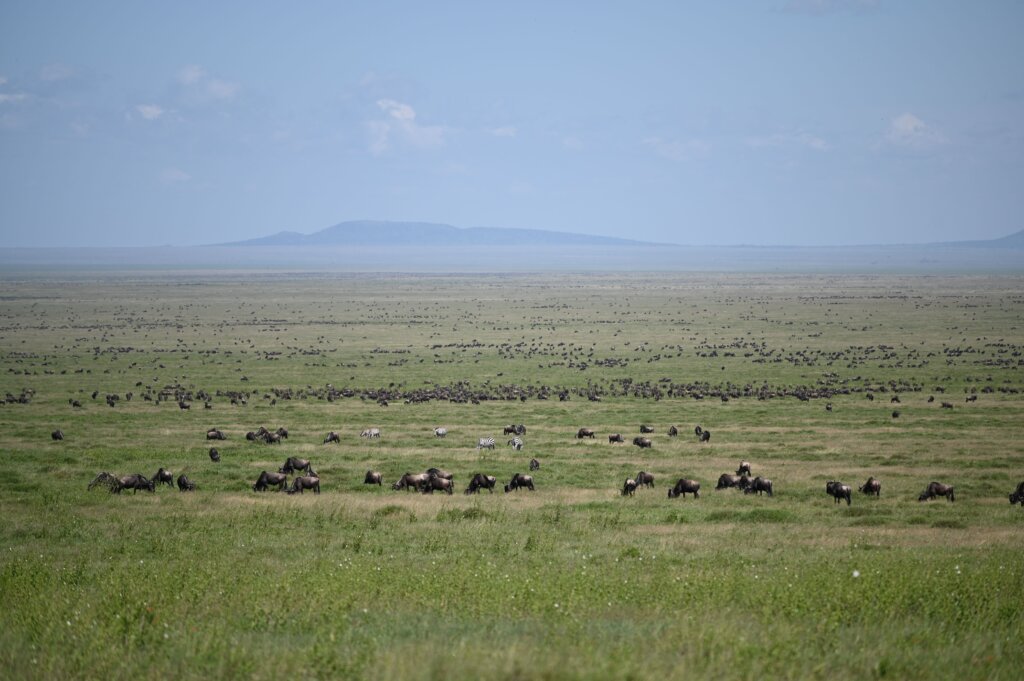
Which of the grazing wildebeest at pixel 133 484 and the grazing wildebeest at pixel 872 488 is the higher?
the grazing wildebeest at pixel 133 484

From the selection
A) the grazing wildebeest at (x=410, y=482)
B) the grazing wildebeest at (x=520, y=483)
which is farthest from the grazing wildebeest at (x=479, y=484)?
the grazing wildebeest at (x=410, y=482)

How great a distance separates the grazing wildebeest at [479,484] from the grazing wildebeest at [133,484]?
9326 mm

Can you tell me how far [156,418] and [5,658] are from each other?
1373 inches

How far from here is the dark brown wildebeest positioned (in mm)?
25328

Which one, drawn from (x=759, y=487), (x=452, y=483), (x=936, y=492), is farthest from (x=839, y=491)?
(x=452, y=483)

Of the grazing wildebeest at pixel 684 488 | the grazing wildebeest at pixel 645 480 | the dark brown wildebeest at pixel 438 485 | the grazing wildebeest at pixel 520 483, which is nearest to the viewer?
the grazing wildebeest at pixel 684 488

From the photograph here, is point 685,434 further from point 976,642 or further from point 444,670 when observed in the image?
point 444,670

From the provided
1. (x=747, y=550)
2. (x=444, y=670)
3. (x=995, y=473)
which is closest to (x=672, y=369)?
(x=995, y=473)

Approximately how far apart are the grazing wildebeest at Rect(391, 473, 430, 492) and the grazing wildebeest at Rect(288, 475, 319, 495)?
7.76 feet

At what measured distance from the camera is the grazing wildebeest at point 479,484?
25609 mm

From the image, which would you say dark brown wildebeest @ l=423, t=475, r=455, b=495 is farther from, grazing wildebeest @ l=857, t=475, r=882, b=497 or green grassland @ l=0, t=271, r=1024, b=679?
grazing wildebeest @ l=857, t=475, r=882, b=497

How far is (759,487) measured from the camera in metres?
24.9

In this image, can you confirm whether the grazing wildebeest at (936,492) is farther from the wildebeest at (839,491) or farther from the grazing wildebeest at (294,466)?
the grazing wildebeest at (294,466)

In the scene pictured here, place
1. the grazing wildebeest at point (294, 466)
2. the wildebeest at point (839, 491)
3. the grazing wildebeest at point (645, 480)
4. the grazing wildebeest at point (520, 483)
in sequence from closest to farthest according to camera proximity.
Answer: the wildebeest at point (839, 491) < the grazing wildebeest at point (520, 483) < the grazing wildebeest at point (645, 480) < the grazing wildebeest at point (294, 466)
